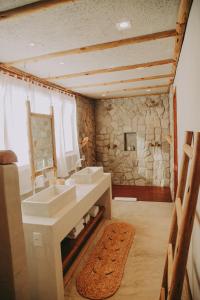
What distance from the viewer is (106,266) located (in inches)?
94.5

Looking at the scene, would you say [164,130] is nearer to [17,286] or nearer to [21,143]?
[21,143]

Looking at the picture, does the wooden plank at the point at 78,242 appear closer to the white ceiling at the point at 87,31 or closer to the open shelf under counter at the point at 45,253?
the open shelf under counter at the point at 45,253

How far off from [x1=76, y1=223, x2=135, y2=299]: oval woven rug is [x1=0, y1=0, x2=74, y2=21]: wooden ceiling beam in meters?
2.47

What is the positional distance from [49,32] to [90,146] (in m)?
4.02

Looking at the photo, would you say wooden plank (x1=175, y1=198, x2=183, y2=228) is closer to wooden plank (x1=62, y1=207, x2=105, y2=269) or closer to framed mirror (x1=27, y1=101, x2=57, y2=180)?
wooden plank (x1=62, y1=207, x2=105, y2=269)

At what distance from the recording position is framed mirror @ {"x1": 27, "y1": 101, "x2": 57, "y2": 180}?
2.85 metres

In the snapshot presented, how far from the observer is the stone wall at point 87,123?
5.11 meters

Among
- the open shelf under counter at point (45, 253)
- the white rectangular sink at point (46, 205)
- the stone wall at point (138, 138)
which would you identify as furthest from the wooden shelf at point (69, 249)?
the stone wall at point (138, 138)

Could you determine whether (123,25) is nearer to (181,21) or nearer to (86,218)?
(181,21)

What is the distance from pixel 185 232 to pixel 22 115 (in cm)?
275

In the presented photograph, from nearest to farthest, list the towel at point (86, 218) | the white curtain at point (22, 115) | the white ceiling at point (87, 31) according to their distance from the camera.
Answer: the white ceiling at point (87, 31) < the white curtain at point (22, 115) < the towel at point (86, 218)

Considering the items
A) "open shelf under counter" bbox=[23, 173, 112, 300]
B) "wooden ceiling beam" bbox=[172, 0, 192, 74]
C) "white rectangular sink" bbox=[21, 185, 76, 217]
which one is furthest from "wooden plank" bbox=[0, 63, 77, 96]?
"wooden ceiling beam" bbox=[172, 0, 192, 74]

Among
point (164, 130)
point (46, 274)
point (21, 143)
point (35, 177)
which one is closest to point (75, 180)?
point (35, 177)

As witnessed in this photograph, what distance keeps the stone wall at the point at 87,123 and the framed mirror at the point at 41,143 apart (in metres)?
1.74
